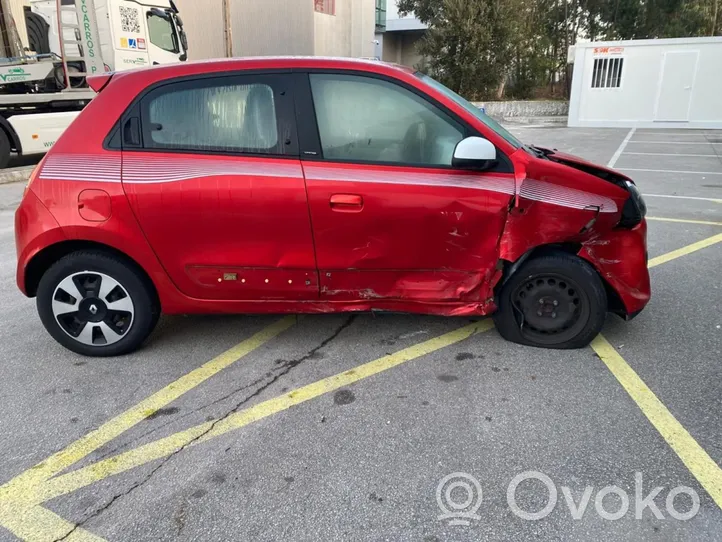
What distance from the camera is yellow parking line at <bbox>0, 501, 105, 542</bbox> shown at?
210 cm

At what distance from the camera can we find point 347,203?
3.14 m

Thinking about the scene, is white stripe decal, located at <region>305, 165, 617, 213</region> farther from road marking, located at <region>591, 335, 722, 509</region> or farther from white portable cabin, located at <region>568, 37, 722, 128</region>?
white portable cabin, located at <region>568, 37, 722, 128</region>

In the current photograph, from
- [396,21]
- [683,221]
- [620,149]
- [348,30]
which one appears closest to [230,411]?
[683,221]

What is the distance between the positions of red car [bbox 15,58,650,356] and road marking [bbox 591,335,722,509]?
10.4 inches

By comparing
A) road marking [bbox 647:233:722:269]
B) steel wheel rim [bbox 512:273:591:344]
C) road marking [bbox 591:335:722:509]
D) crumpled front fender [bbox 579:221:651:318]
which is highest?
crumpled front fender [bbox 579:221:651:318]

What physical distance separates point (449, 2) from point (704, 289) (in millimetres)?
20044

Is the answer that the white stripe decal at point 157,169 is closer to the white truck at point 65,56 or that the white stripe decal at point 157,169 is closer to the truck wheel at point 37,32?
the white truck at point 65,56

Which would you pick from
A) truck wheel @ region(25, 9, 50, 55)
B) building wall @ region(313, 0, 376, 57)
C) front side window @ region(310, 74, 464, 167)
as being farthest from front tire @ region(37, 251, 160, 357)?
building wall @ region(313, 0, 376, 57)

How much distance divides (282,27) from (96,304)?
26.3 m

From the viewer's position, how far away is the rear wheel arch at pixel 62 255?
3.33 m

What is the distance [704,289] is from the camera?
4477mm

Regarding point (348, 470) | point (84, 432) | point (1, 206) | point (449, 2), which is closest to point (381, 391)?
point (348, 470)

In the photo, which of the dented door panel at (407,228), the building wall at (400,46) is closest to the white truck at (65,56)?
the dented door panel at (407,228)

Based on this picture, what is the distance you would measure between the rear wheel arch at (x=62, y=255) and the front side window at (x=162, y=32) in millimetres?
10480
